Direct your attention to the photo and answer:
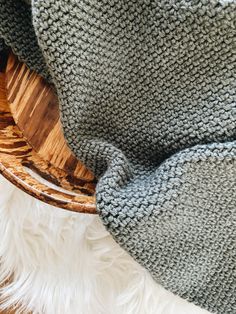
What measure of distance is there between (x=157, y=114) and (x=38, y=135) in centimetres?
17

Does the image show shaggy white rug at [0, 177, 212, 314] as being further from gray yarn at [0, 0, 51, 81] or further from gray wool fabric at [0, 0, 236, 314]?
gray yarn at [0, 0, 51, 81]

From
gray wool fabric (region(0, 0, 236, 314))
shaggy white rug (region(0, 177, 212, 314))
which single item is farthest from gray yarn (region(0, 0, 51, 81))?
shaggy white rug (region(0, 177, 212, 314))

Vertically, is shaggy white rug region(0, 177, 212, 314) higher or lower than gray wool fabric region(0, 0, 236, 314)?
lower

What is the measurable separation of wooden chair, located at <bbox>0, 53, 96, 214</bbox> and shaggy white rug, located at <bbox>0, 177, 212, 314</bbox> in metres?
0.05

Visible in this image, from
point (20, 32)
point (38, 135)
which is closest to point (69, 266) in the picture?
point (38, 135)

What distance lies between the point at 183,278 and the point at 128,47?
307 millimetres

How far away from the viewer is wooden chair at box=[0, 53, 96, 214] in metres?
0.67

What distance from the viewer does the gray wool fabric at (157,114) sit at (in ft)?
1.91

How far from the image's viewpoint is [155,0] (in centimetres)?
58

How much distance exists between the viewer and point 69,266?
0.72 metres

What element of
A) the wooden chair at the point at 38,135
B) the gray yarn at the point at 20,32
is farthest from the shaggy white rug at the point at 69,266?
the gray yarn at the point at 20,32

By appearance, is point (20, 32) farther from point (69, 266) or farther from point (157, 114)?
point (69, 266)

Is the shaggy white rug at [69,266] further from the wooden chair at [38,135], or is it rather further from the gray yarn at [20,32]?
the gray yarn at [20,32]

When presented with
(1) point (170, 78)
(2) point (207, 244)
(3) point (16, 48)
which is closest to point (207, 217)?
(2) point (207, 244)
